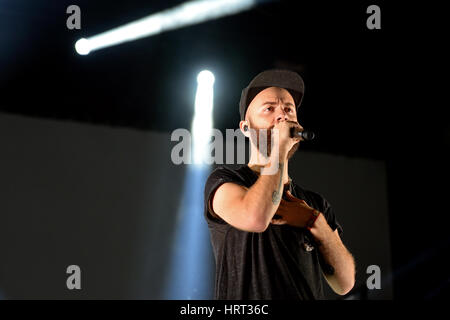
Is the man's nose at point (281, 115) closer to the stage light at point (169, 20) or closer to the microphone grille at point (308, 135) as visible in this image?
the microphone grille at point (308, 135)

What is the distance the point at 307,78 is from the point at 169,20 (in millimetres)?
1159

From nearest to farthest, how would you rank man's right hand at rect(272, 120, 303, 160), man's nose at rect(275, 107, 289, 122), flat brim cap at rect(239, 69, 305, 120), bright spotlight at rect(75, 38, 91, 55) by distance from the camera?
man's right hand at rect(272, 120, 303, 160), man's nose at rect(275, 107, 289, 122), flat brim cap at rect(239, 69, 305, 120), bright spotlight at rect(75, 38, 91, 55)

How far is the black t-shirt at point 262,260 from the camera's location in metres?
1.14

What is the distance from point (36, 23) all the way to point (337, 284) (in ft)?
8.89

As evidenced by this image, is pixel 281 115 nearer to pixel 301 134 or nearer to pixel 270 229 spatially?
pixel 301 134

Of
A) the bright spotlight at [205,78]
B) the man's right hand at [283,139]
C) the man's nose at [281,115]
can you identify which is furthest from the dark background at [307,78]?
the man's right hand at [283,139]

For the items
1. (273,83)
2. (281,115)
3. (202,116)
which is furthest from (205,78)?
(281,115)

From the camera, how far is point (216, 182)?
3.95 ft

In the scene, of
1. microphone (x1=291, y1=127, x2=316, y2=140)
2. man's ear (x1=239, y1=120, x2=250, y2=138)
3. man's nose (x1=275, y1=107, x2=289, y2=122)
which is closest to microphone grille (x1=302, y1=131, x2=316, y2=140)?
microphone (x1=291, y1=127, x2=316, y2=140)

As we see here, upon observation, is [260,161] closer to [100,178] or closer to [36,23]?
[36,23]

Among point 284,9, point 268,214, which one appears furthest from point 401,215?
point 268,214

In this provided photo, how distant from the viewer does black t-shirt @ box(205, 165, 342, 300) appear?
114cm

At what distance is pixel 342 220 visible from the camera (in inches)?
170

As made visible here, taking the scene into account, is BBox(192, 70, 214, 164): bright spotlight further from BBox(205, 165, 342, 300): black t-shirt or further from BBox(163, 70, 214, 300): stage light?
BBox(205, 165, 342, 300): black t-shirt
